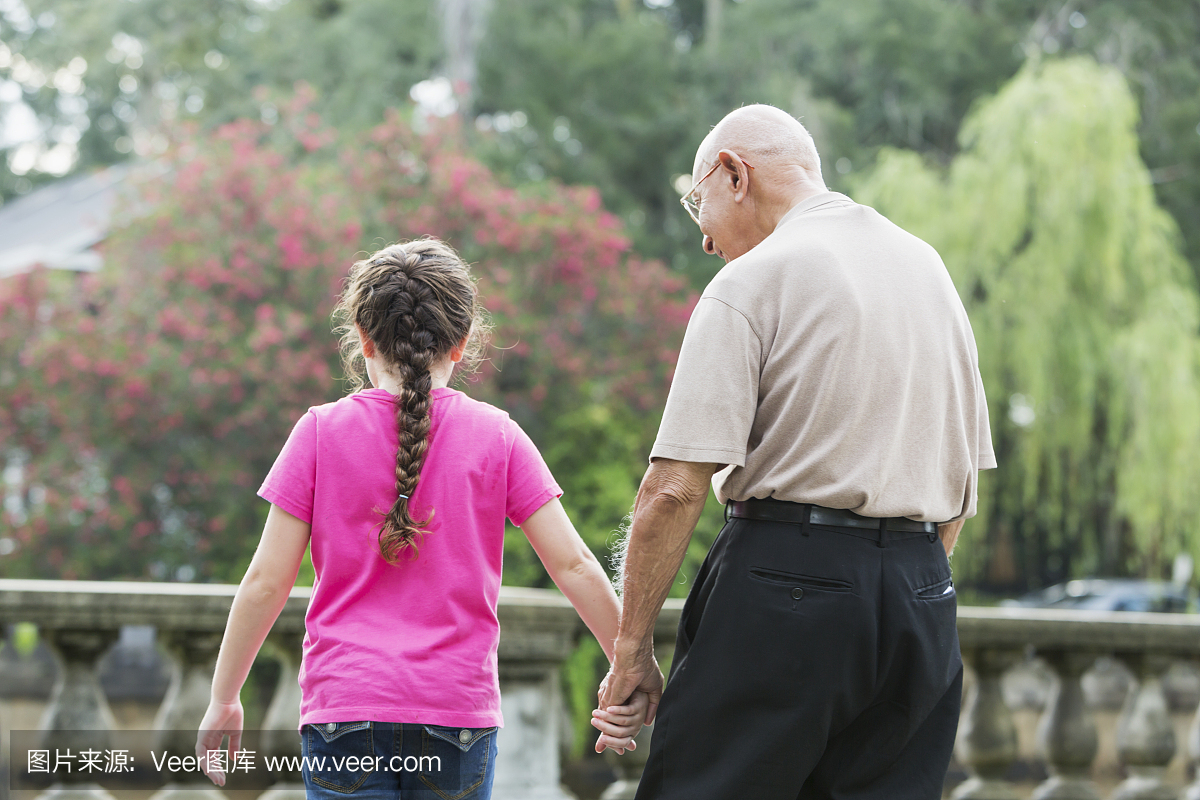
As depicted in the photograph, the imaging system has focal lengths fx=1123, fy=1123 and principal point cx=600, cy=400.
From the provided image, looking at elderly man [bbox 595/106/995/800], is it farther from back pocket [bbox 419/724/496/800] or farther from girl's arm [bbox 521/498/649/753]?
back pocket [bbox 419/724/496/800]

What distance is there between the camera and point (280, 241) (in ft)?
30.6

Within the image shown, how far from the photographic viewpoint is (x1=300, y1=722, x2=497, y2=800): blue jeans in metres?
1.90

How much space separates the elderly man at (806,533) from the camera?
6.30ft

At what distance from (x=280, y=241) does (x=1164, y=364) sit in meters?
8.55

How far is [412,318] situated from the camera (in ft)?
6.54

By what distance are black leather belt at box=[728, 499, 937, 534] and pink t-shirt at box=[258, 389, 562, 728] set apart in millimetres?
474

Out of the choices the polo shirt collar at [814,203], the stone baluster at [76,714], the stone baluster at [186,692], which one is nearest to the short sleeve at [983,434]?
the polo shirt collar at [814,203]

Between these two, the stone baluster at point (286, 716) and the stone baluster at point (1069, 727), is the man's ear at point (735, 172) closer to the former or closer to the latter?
the stone baluster at point (286, 716)

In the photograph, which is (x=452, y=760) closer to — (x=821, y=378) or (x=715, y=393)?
(x=715, y=393)

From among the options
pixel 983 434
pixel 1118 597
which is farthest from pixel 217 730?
pixel 1118 597

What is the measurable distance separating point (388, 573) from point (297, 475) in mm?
234

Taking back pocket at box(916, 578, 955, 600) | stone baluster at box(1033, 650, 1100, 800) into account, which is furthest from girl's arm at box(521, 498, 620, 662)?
stone baluster at box(1033, 650, 1100, 800)

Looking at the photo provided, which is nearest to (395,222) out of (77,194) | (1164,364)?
(1164,364)

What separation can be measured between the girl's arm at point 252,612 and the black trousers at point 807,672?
0.72 m
